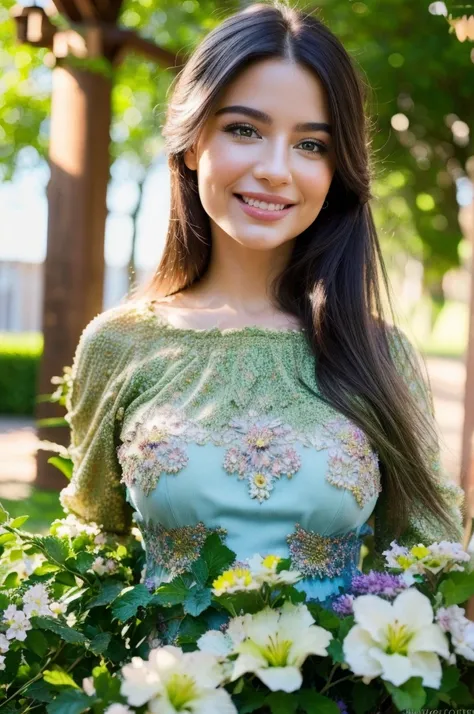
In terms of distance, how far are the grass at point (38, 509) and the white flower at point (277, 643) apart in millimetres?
4126

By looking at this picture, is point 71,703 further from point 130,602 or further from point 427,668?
point 427,668

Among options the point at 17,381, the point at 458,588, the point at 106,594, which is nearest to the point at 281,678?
the point at 458,588

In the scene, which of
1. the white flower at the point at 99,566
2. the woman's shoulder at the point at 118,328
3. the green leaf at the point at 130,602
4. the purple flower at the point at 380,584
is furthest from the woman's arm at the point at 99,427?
the purple flower at the point at 380,584

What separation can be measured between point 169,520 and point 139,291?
2.30 feet

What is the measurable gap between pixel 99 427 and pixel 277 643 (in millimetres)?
925

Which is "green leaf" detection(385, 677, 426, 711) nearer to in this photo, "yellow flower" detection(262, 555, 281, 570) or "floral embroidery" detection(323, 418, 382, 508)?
"yellow flower" detection(262, 555, 281, 570)

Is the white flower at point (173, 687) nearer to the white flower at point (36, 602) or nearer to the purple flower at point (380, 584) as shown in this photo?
the purple flower at point (380, 584)

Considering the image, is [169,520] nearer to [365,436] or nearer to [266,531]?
[266,531]

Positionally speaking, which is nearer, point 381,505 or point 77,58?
point 381,505

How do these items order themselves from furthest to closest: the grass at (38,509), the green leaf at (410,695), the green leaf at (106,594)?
the grass at (38,509) → the green leaf at (106,594) → the green leaf at (410,695)

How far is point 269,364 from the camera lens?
6.42ft

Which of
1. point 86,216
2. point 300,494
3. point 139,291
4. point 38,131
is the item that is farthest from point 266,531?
point 38,131

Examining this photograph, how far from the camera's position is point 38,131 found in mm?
12219

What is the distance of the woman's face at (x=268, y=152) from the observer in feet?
6.13
